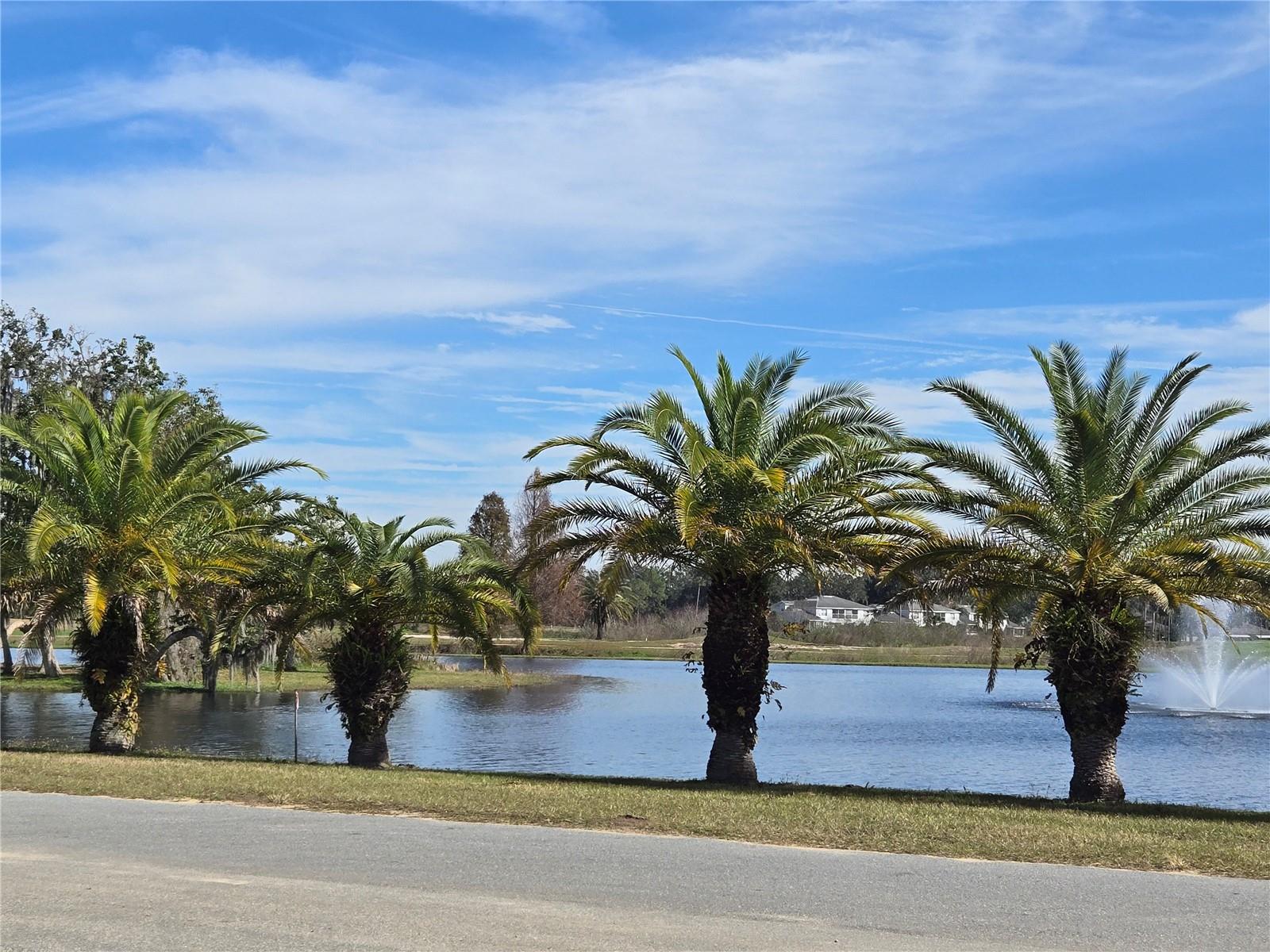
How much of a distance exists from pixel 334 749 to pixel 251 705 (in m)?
14.7

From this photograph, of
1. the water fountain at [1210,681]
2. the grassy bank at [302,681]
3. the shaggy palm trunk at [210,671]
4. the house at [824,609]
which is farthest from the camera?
the house at [824,609]

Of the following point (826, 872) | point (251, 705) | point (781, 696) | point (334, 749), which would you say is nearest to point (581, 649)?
point (781, 696)

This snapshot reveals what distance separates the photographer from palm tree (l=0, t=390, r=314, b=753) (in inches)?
840

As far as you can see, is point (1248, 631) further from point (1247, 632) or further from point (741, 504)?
point (741, 504)

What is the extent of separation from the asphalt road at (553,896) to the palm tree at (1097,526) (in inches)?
293

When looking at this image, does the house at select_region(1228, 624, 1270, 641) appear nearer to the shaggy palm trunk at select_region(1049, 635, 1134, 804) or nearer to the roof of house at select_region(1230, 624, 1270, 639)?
the roof of house at select_region(1230, 624, 1270, 639)

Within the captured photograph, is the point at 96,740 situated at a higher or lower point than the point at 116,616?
lower

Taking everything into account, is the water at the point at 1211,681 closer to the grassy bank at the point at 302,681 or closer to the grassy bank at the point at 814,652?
the grassy bank at the point at 814,652

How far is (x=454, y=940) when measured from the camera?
27.0ft

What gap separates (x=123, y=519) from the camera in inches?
852

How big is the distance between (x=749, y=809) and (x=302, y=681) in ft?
132

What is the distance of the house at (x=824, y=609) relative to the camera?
12125 cm

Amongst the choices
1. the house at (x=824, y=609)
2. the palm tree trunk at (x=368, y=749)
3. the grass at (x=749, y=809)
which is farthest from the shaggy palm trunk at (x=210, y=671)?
the house at (x=824, y=609)

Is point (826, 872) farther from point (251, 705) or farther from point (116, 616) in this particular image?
point (251, 705)
